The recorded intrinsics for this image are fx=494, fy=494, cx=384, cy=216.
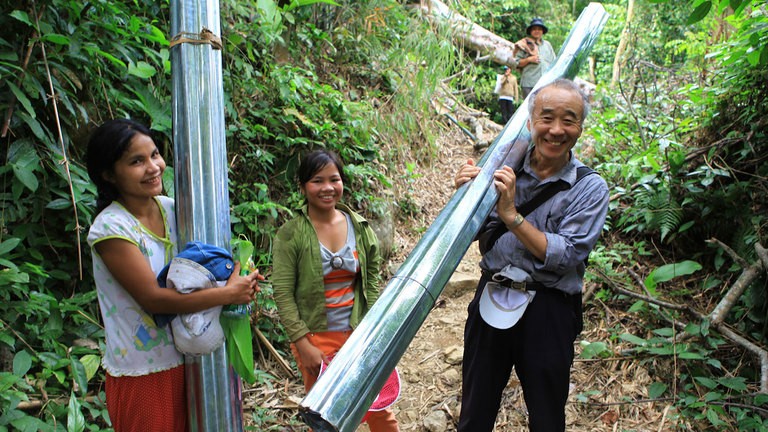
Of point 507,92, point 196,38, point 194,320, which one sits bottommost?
point 507,92

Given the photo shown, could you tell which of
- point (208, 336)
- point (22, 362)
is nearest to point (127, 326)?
point (208, 336)

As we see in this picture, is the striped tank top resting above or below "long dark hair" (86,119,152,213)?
below

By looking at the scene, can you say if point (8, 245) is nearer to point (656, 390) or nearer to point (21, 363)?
point (21, 363)

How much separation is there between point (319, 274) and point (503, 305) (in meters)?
0.81

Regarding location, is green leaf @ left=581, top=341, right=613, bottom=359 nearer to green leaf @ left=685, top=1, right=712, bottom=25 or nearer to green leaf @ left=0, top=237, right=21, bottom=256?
green leaf @ left=685, top=1, right=712, bottom=25

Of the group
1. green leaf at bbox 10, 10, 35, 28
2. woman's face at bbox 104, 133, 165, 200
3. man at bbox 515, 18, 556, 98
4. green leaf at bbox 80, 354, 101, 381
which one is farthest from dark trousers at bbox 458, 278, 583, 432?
man at bbox 515, 18, 556, 98

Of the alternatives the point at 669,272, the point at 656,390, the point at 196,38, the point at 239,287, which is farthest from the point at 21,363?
the point at 669,272

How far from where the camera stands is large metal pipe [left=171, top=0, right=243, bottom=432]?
147cm

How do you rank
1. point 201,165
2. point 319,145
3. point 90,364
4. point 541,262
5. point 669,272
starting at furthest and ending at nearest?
point 319,145
point 669,272
point 90,364
point 541,262
point 201,165

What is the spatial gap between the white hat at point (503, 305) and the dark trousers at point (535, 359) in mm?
63

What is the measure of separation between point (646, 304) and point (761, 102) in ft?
5.47

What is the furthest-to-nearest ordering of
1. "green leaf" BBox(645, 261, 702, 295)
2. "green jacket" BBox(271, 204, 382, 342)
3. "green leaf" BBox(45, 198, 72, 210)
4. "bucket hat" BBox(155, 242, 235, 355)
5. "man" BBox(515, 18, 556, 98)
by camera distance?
"man" BBox(515, 18, 556, 98), "green leaf" BBox(645, 261, 702, 295), "green leaf" BBox(45, 198, 72, 210), "green jacket" BBox(271, 204, 382, 342), "bucket hat" BBox(155, 242, 235, 355)

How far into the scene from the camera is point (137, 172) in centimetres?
164

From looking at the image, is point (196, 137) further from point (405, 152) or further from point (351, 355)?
point (405, 152)
